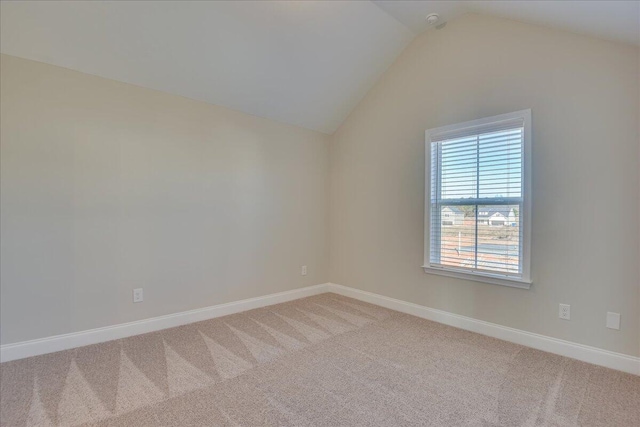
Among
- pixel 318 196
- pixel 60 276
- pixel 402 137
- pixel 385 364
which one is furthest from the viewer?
pixel 318 196

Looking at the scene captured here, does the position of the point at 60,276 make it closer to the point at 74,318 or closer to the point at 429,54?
the point at 74,318

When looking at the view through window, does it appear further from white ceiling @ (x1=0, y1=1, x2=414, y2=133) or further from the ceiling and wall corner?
white ceiling @ (x1=0, y1=1, x2=414, y2=133)

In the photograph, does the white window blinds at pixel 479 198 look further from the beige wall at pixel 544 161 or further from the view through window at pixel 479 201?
the beige wall at pixel 544 161

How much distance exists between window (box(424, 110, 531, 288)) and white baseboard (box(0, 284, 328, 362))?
1.99 m

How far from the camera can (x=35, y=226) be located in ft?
7.77

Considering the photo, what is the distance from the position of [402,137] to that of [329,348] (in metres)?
2.39

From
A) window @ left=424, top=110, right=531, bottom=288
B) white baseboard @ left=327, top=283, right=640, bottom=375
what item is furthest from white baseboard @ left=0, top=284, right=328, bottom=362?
window @ left=424, top=110, right=531, bottom=288

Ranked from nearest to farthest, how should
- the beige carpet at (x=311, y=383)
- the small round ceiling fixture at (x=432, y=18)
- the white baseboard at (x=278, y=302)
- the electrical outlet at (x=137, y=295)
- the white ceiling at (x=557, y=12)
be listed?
the beige carpet at (x=311, y=383), the white ceiling at (x=557, y=12), the white baseboard at (x=278, y=302), the electrical outlet at (x=137, y=295), the small round ceiling fixture at (x=432, y=18)

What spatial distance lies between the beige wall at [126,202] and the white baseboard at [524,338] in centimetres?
150

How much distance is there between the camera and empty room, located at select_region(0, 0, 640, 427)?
1.98 meters

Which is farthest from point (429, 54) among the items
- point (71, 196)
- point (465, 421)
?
point (71, 196)

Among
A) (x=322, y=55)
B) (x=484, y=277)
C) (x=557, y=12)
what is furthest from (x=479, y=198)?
(x=322, y=55)

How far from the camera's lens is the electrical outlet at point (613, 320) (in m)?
2.22

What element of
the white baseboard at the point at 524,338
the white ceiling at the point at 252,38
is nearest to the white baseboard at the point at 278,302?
the white baseboard at the point at 524,338
